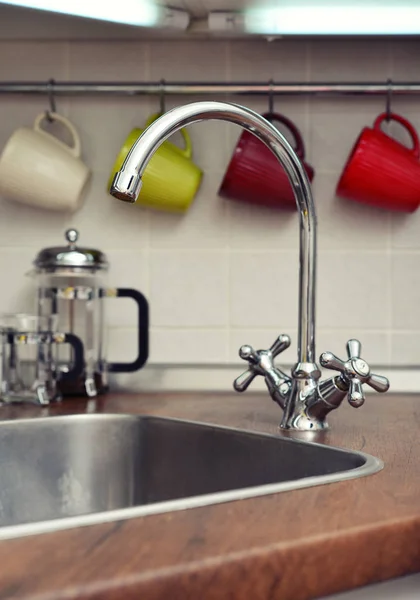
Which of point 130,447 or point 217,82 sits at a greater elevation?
point 217,82

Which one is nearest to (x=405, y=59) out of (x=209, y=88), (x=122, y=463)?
(x=209, y=88)

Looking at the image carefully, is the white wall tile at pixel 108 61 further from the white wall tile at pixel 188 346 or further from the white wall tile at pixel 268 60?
the white wall tile at pixel 188 346

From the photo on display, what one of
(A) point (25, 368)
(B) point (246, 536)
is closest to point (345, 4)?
(A) point (25, 368)

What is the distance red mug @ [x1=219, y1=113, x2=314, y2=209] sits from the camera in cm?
116

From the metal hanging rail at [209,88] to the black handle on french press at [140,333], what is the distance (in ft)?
1.07

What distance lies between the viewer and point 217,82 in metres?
1.25

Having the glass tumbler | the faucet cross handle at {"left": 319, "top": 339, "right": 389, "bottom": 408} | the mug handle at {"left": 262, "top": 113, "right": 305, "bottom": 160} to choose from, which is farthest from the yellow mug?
the faucet cross handle at {"left": 319, "top": 339, "right": 389, "bottom": 408}

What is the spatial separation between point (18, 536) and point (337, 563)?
19cm

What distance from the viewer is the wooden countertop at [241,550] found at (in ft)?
1.36

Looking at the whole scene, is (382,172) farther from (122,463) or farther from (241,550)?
(241,550)

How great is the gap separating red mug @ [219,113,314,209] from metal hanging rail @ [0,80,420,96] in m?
0.05

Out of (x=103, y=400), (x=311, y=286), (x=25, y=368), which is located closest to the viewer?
(x=311, y=286)

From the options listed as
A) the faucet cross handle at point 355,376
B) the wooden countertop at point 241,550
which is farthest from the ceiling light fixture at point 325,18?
the wooden countertop at point 241,550

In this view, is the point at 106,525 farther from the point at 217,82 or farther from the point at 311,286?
the point at 217,82
